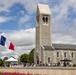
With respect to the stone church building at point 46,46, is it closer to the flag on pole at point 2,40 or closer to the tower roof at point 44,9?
the tower roof at point 44,9

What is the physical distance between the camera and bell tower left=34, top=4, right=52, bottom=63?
307 feet

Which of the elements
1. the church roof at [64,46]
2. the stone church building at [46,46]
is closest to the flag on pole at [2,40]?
the stone church building at [46,46]

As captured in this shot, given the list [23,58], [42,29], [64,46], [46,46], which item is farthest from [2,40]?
[23,58]

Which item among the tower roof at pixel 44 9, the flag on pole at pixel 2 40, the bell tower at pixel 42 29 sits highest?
the tower roof at pixel 44 9

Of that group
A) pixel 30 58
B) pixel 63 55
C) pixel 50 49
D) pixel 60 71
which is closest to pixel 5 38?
pixel 60 71

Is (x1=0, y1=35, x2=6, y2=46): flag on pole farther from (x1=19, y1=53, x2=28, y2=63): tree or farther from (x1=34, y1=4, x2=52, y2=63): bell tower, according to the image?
(x1=19, y1=53, x2=28, y2=63): tree

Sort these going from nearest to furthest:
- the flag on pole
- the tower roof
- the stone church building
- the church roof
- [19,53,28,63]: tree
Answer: the flag on pole
the stone church building
the tower roof
the church roof
[19,53,28,63]: tree

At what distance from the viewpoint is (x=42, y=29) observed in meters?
94.9

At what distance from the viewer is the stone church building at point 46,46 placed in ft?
299

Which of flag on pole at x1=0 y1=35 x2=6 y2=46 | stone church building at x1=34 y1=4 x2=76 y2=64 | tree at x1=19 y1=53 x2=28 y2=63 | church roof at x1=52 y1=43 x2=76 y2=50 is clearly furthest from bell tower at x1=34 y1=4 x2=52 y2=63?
flag on pole at x1=0 y1=35 x2=6 y2=46

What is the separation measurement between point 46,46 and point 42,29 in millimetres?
7175

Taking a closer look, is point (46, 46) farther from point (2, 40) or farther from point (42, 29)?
point (2, 40)

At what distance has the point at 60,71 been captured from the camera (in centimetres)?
2466

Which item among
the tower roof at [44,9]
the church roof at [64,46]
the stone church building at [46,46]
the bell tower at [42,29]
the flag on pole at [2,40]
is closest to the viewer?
the flag on pole at [2,40]
